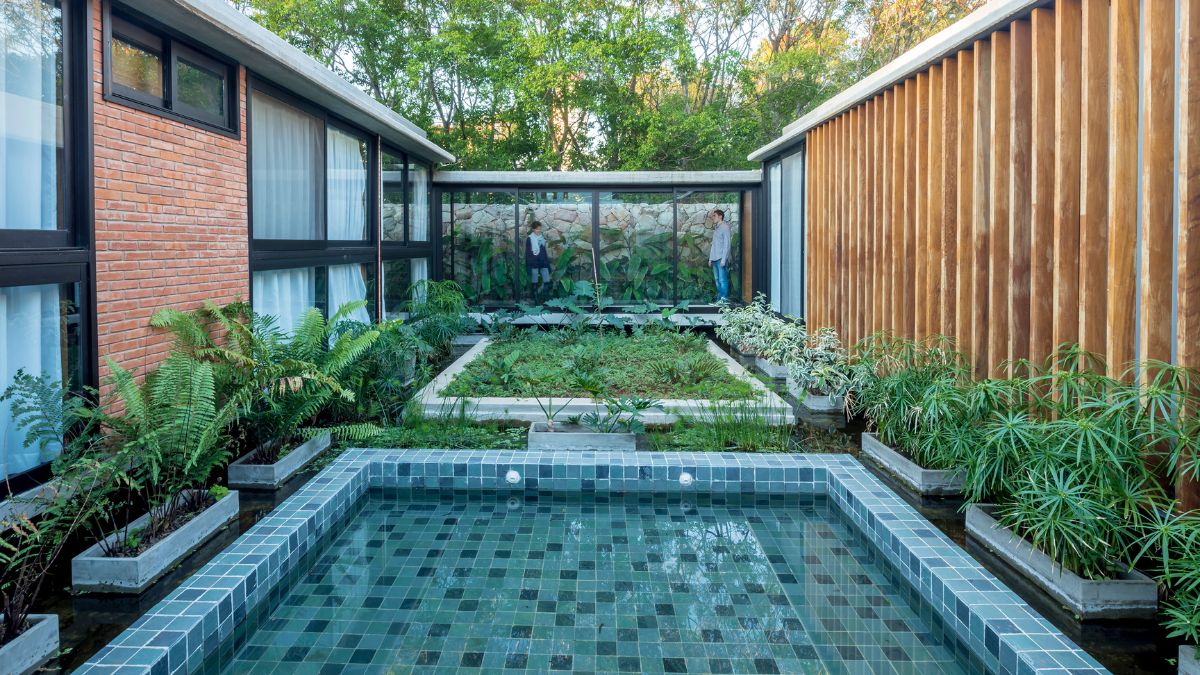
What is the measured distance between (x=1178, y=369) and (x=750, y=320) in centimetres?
666

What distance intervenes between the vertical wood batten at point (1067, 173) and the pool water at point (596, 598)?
160 centimetres

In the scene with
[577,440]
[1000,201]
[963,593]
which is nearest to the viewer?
[963,593]

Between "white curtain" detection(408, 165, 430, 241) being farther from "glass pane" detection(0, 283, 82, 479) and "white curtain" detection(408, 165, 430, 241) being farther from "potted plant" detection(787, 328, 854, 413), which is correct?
"glass pane" detection(0, 283, 82, 479)

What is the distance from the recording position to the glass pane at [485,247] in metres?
12.7

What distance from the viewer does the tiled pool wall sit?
295 centimetres

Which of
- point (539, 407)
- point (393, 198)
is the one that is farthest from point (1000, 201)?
point (393, 198)

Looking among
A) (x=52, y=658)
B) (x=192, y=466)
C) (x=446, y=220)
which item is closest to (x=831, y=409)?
(x=192, y=466)

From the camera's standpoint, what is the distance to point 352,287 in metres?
8.59

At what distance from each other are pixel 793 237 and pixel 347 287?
535cm

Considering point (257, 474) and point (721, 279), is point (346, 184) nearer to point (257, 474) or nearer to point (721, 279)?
point (257, 474)

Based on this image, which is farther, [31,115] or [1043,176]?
[1043,176]

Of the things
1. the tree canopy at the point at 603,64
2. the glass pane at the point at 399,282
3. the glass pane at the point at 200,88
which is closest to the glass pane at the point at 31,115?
the glass pane at the point at 200,88

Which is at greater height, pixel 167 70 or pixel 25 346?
pixel 167 70

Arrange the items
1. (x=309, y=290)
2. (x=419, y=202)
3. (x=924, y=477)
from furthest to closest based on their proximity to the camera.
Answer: (x=419, y=202)
(x=309, y=290)
(x=924, y=477)
